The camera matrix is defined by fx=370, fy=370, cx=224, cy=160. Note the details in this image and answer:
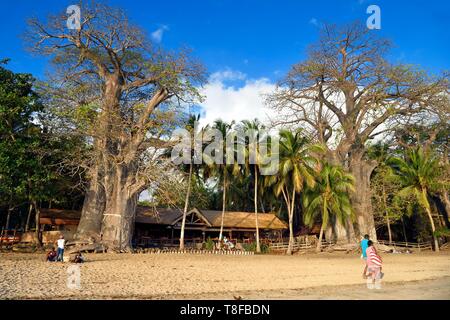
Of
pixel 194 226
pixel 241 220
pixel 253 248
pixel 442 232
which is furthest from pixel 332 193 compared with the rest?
pixel 194 226

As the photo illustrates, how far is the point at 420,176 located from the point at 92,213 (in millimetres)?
23274

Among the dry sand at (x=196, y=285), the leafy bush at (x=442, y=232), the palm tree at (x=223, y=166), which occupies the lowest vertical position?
the dry sand at (x=196, y=285)

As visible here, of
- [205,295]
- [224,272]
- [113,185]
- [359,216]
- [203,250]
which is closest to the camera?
[205,295]

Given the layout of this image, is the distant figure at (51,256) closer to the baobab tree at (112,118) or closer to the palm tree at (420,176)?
the baobab tree at (112,118)

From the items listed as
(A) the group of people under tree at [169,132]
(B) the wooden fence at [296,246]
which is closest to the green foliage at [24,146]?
(A) the group of people under tree at [169,132]

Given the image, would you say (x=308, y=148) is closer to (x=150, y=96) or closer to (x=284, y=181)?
(x=284, y=181)

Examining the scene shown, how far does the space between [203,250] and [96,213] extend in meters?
7.70

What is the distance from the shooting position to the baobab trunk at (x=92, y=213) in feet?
63.7

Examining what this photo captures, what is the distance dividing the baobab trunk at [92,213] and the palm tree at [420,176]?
21.4 metres

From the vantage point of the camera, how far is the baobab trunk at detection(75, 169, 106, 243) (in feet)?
63.7

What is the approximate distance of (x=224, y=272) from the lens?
1284 centimetres

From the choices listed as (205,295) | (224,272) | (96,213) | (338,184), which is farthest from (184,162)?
(205,295)
